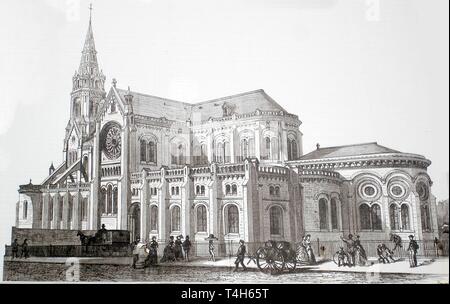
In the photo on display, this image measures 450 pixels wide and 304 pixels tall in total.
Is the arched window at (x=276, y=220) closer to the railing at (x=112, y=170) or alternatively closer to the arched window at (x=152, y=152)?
the arched window at (x=152, y=152)

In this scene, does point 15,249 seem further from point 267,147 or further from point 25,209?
point 267,147

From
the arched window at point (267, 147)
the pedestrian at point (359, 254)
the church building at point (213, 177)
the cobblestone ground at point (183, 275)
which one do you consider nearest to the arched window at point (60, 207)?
the church building at point (213, 177)

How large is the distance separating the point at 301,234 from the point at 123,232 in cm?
475

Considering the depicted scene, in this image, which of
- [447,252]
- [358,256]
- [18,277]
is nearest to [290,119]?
[358,256]

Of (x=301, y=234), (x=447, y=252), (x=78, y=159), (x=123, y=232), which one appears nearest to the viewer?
(x=447, y=252)

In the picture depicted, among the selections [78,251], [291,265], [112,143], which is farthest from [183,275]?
[112,143]

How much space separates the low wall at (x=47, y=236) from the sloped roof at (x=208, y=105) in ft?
12.7

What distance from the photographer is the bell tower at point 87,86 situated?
1297cm

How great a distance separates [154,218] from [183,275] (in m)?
2.04

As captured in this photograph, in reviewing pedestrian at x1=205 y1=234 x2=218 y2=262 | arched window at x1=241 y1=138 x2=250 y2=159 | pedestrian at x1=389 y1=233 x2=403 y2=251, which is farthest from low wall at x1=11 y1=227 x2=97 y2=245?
pedestrian at x1=389 y1=233 x2=403 y2=251
